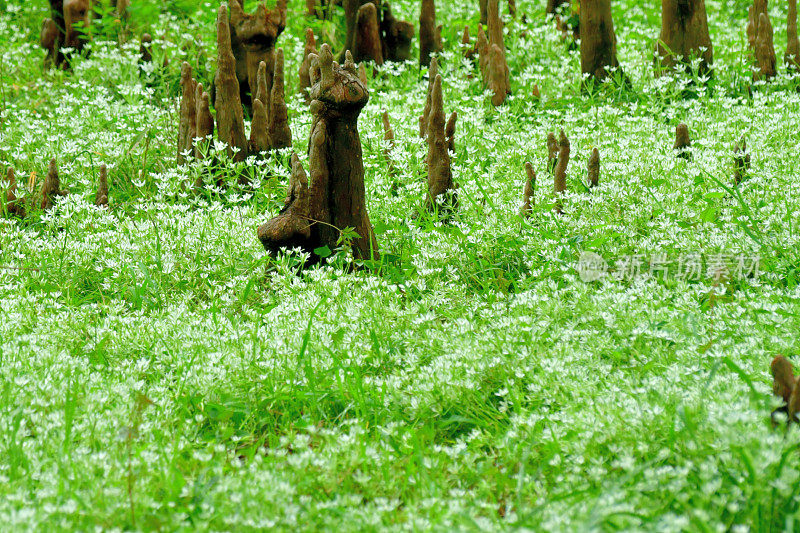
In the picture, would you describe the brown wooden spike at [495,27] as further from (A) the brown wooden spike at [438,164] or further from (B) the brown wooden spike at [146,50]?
(B) the brown wooden spike at [146,50]

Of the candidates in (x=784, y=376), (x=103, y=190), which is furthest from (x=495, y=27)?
(x=784, y=376)

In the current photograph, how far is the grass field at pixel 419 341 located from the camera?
2.60 m

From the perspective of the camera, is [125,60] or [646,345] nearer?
[646,345]

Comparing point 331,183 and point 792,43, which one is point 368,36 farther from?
point 331,183

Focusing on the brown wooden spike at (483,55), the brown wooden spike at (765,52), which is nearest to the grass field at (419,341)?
the brown wooden spike at (765,52)

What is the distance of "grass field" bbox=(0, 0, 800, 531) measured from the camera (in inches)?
102

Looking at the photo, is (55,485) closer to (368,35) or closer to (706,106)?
(706,106)

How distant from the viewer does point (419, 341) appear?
3939 mm

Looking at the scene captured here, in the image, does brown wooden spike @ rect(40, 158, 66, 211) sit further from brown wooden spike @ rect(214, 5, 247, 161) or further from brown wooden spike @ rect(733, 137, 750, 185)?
brown wooden spike @ rect(733, 137, 750, 185)

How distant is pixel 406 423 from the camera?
3.40m

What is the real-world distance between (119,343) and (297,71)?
229 inches

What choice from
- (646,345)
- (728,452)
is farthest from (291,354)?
(728,452)

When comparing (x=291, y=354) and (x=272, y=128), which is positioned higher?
(x=272, y=128)

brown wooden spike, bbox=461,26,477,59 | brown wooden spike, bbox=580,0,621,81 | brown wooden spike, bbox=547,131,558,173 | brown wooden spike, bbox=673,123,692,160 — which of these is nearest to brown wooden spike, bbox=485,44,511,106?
brown wooden spike, bbox=580,0,621,81
